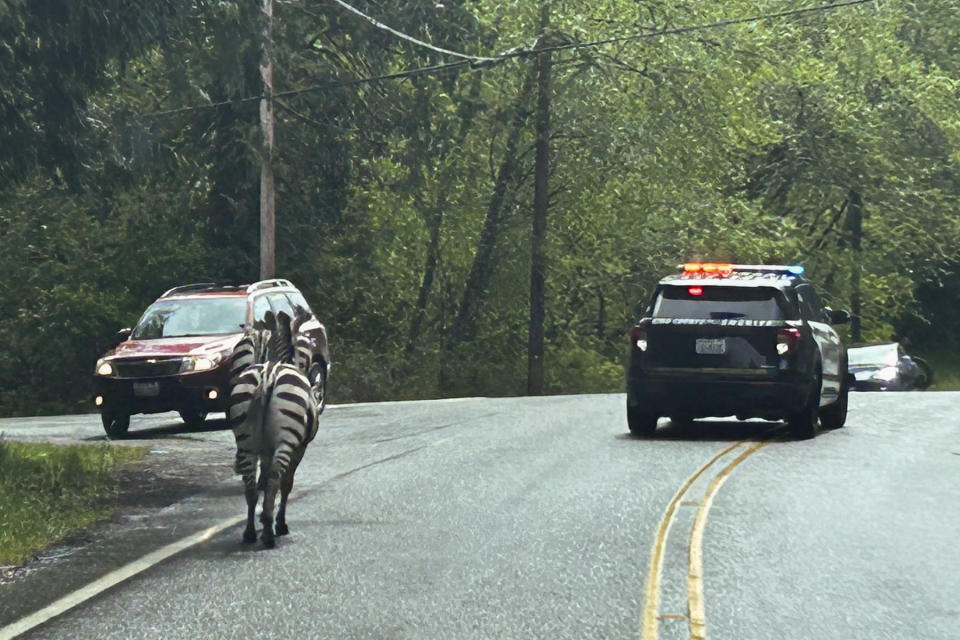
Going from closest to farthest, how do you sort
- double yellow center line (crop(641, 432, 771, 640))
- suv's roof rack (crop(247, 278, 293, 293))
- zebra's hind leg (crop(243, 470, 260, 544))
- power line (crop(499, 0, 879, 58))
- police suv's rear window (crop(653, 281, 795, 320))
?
double yellow center line (crop(641, 432, 771, 640)), zebra's hind leg (crop(243, 470, 260, 544)), police suv's rear window (crop(653, 281, 795, 320)), suv's roof rack (crop(247, 278, 293, 293)), power line (crop(499, 0, 879, 58))

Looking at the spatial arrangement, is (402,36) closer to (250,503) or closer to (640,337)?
(640,337)

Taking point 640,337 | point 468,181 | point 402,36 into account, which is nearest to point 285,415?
point 640,337

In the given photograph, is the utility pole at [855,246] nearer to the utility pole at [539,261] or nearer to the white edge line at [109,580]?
the utility pole at [539,261]

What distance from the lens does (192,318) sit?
21688mm

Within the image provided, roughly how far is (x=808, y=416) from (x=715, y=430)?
5.75 feet

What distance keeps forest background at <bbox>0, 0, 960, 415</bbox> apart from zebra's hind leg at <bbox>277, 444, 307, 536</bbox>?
1778 centimetres

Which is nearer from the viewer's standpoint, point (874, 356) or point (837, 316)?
point (837, 316)

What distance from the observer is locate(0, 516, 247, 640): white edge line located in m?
8.56

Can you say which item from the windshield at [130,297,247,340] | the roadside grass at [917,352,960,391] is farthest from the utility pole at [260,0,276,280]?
the roadside grass at [917,352,960,391]

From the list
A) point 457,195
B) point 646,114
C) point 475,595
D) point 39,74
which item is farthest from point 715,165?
point 475,595

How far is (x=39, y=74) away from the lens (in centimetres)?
1848

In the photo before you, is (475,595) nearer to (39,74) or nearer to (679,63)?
(39,74)

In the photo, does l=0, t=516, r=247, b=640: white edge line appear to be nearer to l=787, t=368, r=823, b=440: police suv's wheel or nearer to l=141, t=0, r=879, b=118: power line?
l=787, t=368, r=823, b=440: police suv's wheel

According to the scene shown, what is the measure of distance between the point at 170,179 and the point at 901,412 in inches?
754
